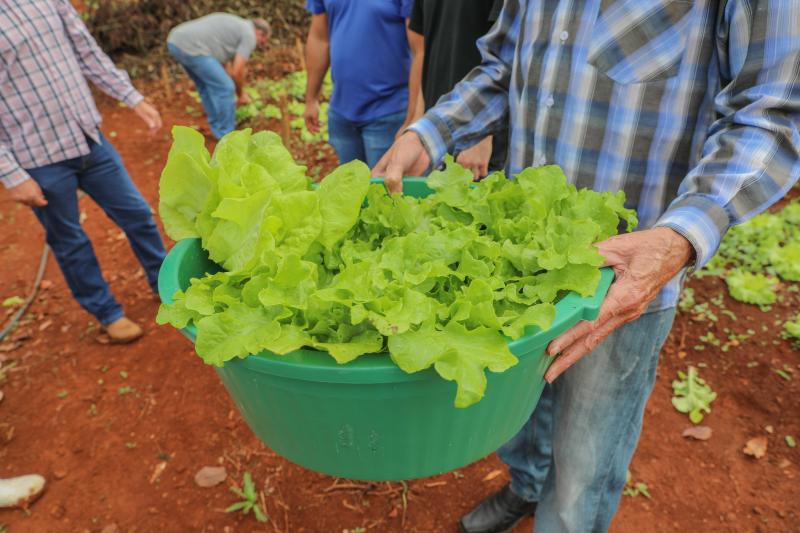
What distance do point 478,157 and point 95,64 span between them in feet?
8.44

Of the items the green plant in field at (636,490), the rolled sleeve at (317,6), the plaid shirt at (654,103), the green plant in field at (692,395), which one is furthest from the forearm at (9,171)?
the green plant in field at (692,395)

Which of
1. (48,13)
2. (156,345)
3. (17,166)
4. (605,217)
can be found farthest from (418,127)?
(156,345)

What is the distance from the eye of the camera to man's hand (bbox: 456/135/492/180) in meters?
2.25

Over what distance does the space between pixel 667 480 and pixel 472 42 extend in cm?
227

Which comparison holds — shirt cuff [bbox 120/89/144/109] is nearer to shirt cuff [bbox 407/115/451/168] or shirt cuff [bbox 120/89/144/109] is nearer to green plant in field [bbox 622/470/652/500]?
shirt cuff [bbox 407/115/451/168]

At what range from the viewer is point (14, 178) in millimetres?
2861

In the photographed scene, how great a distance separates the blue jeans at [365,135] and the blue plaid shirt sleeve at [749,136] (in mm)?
→ 2439

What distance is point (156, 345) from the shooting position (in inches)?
146

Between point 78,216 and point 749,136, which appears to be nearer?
point 749,136

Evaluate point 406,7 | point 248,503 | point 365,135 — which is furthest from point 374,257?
point 365,135

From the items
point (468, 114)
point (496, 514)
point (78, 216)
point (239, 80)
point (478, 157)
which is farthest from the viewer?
point (239, 80)

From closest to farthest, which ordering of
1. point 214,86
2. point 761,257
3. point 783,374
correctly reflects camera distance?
point 783,374 < point 761,257 < point 214,86

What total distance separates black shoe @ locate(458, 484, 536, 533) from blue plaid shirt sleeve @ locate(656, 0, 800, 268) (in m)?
1.59

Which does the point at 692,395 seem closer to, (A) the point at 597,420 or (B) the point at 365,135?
(A) the point at 597,420
